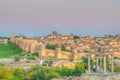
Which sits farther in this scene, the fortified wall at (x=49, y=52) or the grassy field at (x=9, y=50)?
the grassy field at (x=9, y=50)

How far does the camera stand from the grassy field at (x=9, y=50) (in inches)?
2932

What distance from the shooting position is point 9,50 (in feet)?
259

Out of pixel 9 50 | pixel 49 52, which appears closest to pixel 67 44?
pixel 9 50

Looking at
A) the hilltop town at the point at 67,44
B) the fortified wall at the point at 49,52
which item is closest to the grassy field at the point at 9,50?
the hilltop town at the point at 67,44

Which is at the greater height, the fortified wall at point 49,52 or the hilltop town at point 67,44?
the hilltop town at point 67,44

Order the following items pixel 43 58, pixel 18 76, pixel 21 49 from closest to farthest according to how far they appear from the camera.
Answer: pixel 18 76, pixel 43 58, pixel 21 49

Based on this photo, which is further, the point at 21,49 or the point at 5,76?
the point at 21,49

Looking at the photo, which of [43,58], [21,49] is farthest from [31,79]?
[21,49]

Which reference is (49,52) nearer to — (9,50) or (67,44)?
(9,50)

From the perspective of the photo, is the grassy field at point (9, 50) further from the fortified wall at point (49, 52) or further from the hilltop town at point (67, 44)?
the fortified wall at point (49, 52)

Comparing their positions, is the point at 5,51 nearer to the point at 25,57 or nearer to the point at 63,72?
the point at 25,57

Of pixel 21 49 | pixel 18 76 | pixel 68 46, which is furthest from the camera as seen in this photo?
pixel 68 46

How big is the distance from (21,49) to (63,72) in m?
34.2

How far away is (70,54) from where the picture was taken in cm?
6906
